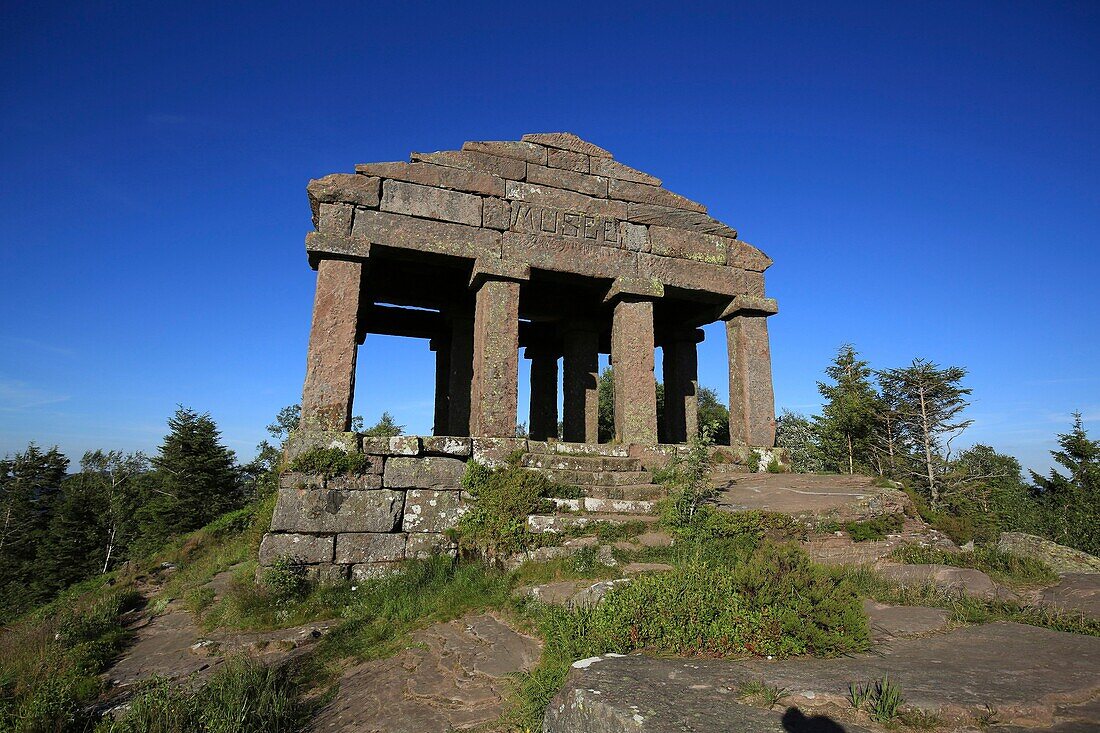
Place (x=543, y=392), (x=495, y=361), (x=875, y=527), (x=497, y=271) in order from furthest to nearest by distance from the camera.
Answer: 1. (x=543, y=392)
2. (x=497, y=271)
3. (x=495, y=361)
4. (x=875, y=527)

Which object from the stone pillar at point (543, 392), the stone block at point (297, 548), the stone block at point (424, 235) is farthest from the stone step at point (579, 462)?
the stone pillar at point (543, 392)

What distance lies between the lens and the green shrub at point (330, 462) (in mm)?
7641

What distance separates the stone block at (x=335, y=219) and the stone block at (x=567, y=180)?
3.40 m

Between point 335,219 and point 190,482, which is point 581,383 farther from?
point 190,482

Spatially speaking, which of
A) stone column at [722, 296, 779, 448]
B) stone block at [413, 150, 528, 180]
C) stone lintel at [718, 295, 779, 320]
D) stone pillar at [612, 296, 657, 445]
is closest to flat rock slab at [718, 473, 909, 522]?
stone column at [722, 296, 779, 448]

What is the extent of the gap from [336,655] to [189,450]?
27.2 metres

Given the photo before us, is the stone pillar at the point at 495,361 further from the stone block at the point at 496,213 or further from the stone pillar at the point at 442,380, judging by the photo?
the stone pillar at the point at 442,380

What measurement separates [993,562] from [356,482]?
8.50 metres

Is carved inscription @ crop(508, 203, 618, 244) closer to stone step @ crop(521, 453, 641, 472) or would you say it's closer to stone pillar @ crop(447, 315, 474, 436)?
stone pillar @ crop(447, 315, 474, 436)

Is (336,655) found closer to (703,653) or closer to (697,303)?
(703,653)

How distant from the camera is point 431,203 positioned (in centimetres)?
937

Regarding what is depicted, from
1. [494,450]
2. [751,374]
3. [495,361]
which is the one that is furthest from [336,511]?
[751,374]

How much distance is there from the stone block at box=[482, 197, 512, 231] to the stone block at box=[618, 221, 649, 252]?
2.28m

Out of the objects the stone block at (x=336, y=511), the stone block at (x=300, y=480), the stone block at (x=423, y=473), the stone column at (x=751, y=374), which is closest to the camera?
the stone block at (x=336, y=511)
